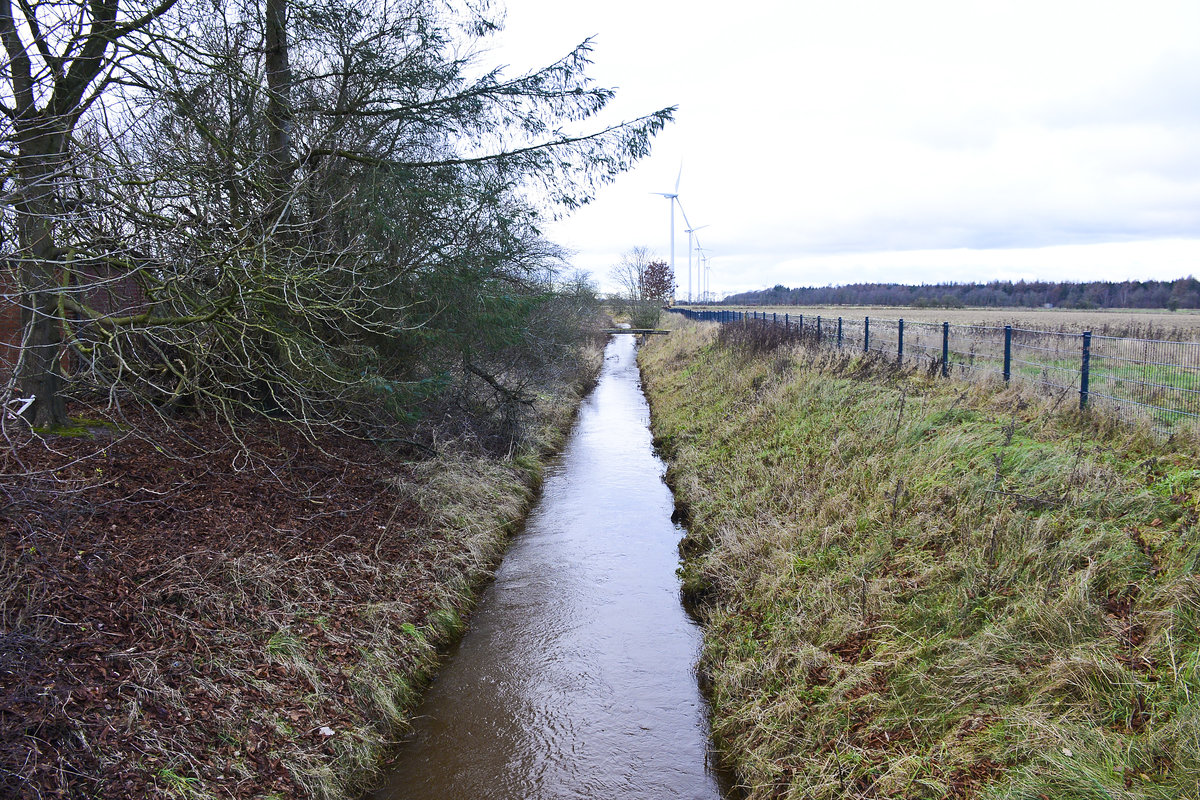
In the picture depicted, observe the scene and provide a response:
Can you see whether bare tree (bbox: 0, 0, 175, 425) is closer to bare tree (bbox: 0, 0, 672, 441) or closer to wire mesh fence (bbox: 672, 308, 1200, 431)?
bare tree (bbox: 0, 0, 672, 441)

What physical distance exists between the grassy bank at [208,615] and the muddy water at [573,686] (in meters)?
0.38

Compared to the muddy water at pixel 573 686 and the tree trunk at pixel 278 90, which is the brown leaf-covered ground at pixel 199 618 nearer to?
the muddy water at pixel 573 686

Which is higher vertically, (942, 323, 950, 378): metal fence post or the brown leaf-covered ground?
(942, 323, 950, 378): metal fence post

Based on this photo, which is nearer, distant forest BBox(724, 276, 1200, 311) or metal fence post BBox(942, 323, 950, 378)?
metal fence post BBox(942, 323, 950, 378)

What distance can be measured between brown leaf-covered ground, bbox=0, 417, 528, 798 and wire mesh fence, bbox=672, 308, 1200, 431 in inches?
287

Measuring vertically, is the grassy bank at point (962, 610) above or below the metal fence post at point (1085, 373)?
below

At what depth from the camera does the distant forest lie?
2018 inches

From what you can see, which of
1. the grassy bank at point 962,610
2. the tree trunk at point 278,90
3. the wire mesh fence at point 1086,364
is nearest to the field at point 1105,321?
the wire mesh fence at point 1086,364

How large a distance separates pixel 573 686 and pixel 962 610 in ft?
10.1

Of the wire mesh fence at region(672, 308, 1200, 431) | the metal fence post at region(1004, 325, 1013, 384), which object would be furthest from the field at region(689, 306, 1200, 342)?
the metal fence post at region(1004, 325, 1013, 384)

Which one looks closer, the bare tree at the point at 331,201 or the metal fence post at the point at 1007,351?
the bare tree at the point at 331,201

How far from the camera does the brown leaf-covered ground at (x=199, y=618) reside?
12.1 ft

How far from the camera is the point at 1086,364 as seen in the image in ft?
25.8

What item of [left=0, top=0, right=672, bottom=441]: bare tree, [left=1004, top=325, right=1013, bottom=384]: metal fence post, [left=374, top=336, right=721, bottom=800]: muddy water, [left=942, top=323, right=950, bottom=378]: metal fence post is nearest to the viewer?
[left=374, top=336, right=721, bottom=800]: muddy water
